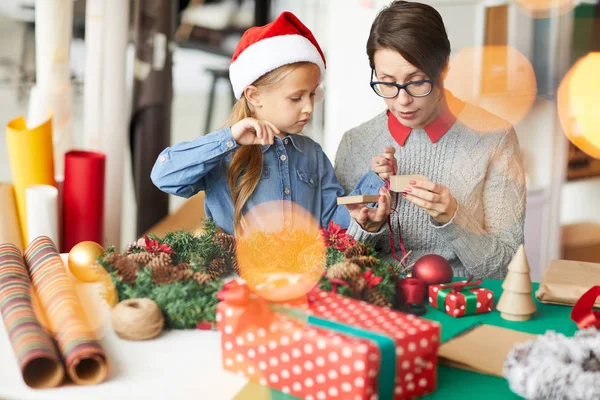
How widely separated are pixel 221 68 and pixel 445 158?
228 cm

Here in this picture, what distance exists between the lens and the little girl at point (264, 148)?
50.9 inches

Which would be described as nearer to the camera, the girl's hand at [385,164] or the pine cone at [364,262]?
the pine cone at [364,262]

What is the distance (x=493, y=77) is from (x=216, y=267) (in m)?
2.03

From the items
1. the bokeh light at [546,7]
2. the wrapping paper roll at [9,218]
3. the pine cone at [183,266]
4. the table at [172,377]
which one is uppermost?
the bokeh light at [546,7]

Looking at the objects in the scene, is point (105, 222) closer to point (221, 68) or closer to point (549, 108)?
point (221, 68)

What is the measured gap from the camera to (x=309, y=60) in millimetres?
1353

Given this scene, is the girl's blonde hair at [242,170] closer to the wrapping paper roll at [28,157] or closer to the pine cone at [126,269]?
the pine cone at [126,269]

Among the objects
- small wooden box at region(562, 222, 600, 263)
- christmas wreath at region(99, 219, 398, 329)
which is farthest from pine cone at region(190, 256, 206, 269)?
small wooden box at region(562, 222, 600, 263)

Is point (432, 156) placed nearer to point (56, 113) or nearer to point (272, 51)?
point (272, 51)

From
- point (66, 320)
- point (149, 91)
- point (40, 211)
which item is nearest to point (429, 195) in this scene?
point (66, 320)

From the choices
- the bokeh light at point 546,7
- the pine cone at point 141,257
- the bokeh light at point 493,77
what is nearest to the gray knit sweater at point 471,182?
the pine cone at point 141,257

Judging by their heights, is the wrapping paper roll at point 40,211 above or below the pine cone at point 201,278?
below

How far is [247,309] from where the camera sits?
32.0 inches

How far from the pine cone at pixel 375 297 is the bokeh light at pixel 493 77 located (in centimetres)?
196
